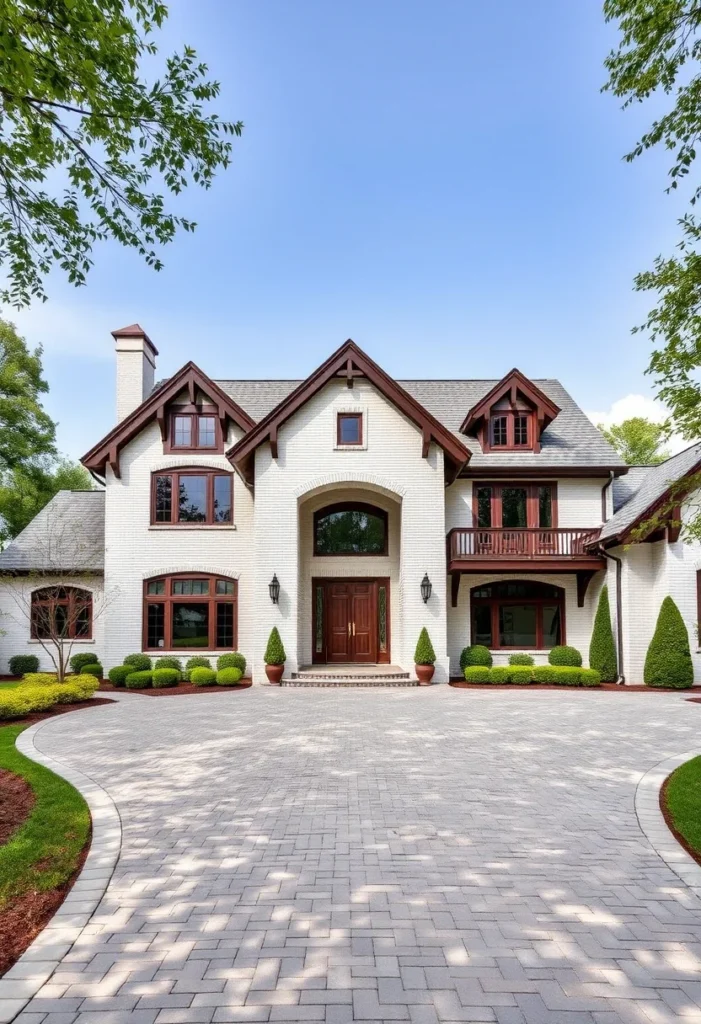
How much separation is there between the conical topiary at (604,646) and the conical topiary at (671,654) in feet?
4.09

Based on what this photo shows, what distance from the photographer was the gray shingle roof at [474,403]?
20.1 metres

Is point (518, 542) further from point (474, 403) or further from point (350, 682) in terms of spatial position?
point (350, 682)

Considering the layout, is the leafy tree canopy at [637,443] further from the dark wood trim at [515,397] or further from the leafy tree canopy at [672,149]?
the leafy tree canopy at [672,149]

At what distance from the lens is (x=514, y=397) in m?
20.1

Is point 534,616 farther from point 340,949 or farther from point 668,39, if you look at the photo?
point 340,949

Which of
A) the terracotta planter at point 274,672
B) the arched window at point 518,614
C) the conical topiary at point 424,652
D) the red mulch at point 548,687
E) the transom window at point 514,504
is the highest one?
the transom window at point 514,504

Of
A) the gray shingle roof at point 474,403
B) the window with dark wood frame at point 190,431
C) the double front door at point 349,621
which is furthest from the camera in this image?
the double front door at point 349,621

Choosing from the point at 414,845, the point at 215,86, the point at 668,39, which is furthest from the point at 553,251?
the point at 414,845

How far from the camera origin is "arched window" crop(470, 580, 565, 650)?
19.7 metres

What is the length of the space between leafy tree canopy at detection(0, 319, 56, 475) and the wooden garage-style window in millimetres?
14405

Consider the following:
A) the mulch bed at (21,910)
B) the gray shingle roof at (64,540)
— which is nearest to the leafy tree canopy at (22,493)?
the gray shingle roof at (64,540)

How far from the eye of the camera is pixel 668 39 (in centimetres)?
733

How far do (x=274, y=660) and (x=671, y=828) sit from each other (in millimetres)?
12215

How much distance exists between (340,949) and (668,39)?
1004 cm
